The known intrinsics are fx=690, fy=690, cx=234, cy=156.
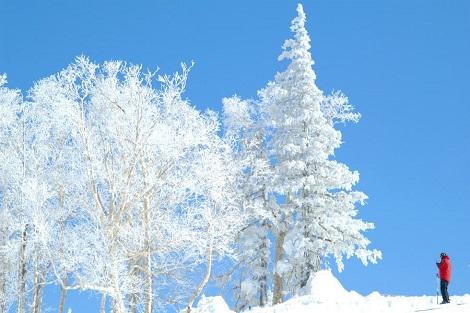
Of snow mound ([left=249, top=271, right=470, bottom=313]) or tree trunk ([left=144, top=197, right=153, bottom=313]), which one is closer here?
snow mound ([left=249, top=271, right=470, bottom=313])

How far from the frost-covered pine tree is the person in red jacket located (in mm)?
10836

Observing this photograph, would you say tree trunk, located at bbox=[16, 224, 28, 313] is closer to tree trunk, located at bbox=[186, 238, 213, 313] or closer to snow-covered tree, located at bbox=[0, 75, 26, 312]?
snow-covered tree, located at bbox=[0, 75, 26, 312]

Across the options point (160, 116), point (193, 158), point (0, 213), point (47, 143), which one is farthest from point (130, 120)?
point (0, 213)

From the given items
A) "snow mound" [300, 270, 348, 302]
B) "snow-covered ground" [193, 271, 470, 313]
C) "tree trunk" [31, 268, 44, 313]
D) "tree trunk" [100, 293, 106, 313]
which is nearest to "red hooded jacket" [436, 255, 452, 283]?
"snow-covered ground" [193, 271, 470, 313]

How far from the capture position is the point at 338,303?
26.7 m

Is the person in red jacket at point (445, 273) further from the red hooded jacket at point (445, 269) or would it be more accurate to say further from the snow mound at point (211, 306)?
the snow mound at point (211, 306)

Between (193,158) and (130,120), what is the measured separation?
3.41 meters

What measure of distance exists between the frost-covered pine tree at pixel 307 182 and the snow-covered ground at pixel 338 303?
11.4ft

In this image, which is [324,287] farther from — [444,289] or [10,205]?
[10,205]

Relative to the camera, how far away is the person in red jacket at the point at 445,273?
77.6ft

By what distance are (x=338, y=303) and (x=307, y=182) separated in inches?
383

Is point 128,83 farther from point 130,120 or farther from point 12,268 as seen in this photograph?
point 12,268

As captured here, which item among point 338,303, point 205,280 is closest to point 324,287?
point 338,303

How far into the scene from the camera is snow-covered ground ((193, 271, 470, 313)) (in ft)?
76.6
